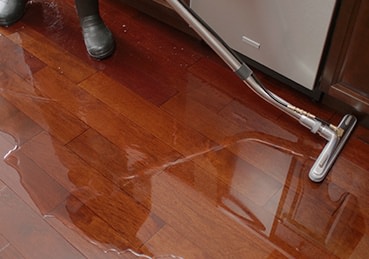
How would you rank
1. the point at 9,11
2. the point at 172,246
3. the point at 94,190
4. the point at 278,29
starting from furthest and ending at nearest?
the point at 9,11
the point at 278,29
the point at 94,190
the point at 172,246

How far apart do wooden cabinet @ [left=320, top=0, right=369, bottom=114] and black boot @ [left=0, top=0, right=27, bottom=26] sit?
1.09m

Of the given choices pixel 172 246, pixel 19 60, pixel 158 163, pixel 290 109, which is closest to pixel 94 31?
pixel 19 60

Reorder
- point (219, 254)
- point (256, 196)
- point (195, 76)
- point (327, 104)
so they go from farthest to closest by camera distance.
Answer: point (195, 76) → point (327, 104) → point (256, 196) → point (219, 254)

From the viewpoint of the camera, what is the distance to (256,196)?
1.25 meters

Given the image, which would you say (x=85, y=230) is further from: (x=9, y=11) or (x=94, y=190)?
(x=9, y=11)

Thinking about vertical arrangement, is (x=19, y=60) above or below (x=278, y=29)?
below

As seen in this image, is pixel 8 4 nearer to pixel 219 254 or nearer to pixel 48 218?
pixel 48 218

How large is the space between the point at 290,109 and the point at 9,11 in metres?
1.05

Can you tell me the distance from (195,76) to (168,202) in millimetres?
498

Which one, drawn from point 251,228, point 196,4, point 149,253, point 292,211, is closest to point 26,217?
point 149,253

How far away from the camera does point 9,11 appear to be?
171 centimetres

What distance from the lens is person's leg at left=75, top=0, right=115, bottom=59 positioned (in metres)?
1.60

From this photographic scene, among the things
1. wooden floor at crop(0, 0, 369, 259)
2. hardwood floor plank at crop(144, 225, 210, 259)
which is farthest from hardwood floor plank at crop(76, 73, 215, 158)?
hardwood floor plank at crop(144, 225, 210, 259)

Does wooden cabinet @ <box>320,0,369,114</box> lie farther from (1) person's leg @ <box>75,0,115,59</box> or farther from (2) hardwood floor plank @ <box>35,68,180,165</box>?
(1) person's leg @ <box>75,0,115,59</box>
